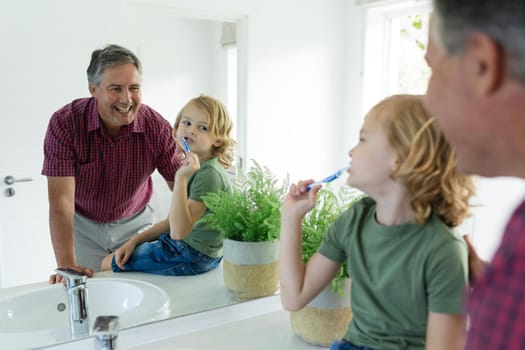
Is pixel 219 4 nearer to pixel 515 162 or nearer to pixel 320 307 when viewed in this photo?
pixel 320 307

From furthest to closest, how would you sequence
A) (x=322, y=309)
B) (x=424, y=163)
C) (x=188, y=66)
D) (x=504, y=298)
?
(x=188, y=66)
(x=322, y=309)
(x=424, y=163)
(x=504, y=298)

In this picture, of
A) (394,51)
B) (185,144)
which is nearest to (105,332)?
(185,144)

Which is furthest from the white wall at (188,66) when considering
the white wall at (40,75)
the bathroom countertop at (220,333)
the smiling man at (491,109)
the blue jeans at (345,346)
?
the smiling man at (491,109)

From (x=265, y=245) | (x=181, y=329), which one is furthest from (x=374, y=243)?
(x=181, y=329)

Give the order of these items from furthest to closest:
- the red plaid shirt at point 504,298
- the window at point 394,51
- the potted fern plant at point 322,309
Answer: the window at point 394,51
the potted fern plant at point 322,309
the red plaid shirt at point 504,298

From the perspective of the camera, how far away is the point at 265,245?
1079mm

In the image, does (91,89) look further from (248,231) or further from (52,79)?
(248,231)

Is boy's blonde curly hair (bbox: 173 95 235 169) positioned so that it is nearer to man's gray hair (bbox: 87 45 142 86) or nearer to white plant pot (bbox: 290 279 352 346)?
man's gray hair (bbox: 87 45 142 86)

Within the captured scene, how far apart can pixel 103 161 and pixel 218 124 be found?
287 millimetres

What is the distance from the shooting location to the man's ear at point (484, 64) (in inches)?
12.4

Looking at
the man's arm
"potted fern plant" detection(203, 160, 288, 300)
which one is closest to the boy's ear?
"potted fern plant" detection(203, 160, 288, 300)

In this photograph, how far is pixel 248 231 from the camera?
108 cm

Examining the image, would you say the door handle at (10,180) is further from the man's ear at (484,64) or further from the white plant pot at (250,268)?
the man's ear at (484,64)

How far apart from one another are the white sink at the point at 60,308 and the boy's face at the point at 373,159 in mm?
582
